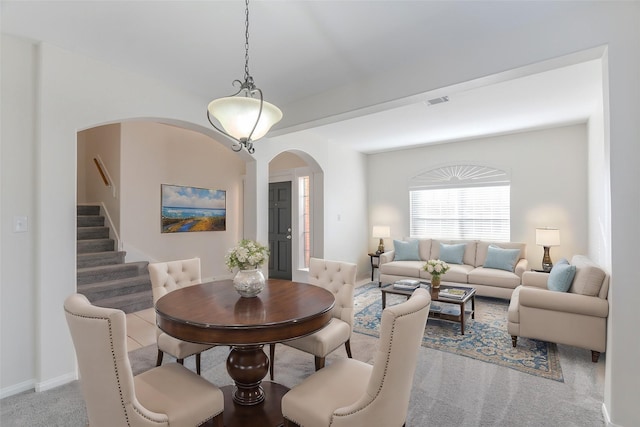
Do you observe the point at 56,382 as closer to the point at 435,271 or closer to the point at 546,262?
the point at 435,271

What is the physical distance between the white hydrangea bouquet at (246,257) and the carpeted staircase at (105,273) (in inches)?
122

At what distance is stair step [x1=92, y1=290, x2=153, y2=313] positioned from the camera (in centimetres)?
405

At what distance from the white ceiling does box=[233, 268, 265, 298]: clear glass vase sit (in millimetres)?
1772

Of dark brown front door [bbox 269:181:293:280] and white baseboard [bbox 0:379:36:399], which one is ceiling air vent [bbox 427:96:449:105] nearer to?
dark brown front door [bbox 269:181:293:280]

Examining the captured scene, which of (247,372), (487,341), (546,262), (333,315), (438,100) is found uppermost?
(438,100)

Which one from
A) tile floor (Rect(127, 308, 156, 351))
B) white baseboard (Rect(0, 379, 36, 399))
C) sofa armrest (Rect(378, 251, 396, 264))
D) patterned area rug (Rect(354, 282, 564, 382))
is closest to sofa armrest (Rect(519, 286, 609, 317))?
patterned area rug (Rect(354, 282, 564, 382))

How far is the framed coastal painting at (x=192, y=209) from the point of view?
5.33 meters

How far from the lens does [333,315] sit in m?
2.65

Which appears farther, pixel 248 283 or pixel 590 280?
pixel 590 280

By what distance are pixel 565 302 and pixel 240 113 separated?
3188 millimetres

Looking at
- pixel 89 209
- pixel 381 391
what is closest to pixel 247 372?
pixel 381 391

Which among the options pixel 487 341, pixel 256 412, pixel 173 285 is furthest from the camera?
pixel 487 341

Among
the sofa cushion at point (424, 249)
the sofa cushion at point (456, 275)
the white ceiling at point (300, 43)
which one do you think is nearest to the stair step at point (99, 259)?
the white ceiling at point (300, 43)

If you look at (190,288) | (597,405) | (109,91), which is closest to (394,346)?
(190,288)
